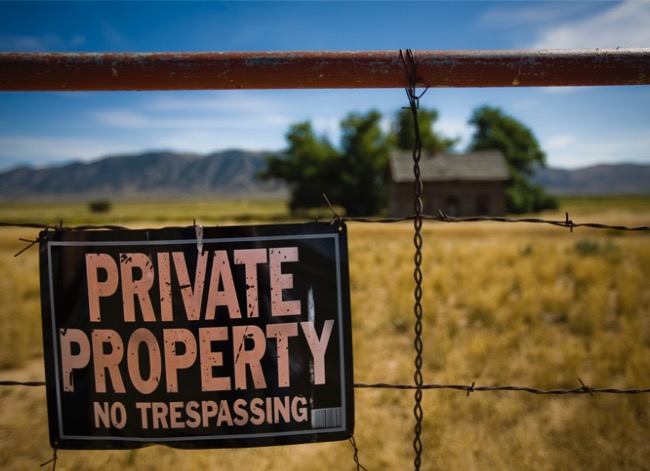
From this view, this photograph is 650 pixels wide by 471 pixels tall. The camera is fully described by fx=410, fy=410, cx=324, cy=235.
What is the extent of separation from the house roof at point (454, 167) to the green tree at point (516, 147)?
9.93 metres

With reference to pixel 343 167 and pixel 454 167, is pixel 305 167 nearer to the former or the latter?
pixel 343 167

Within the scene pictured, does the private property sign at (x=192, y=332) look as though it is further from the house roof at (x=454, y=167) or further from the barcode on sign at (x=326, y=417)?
the house roof at (x=454, y=167)

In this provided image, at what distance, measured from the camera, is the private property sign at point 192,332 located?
154cm

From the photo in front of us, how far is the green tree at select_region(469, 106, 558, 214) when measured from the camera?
44000 mm

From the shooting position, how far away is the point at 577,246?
12555 millimetres

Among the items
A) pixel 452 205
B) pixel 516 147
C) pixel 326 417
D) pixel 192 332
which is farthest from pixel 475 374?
pixel 516 147

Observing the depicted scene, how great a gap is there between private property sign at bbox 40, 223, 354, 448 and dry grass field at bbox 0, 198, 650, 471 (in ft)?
6.66

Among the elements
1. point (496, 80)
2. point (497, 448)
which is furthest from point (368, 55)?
point (497, 448)

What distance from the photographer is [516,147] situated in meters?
46.7

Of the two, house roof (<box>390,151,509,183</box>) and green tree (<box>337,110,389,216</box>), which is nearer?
house roof (<box>390,151,509,183</box>)

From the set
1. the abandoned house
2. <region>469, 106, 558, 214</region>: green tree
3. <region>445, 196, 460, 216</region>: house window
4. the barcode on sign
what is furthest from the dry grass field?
<region>469, 106, 558, 214</region>: green tree

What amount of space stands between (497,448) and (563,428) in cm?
73

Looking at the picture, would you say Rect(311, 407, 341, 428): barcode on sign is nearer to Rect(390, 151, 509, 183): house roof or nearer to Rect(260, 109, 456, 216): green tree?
Rect(390, 151, 509, 183): house roof

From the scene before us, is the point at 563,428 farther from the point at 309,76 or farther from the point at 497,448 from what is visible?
the point at 309,76
